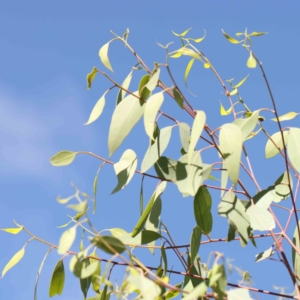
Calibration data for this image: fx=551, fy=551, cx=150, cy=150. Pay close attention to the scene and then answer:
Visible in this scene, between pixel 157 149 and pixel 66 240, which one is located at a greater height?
pixel 157 149

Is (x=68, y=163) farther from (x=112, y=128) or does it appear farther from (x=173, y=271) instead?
(x=173, y=271)

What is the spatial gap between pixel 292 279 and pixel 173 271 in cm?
24

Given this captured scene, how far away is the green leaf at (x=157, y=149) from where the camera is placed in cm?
108

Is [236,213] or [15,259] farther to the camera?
[15,259]

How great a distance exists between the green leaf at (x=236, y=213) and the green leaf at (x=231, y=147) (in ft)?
0.28

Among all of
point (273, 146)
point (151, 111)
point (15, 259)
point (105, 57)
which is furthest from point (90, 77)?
point (273, 146)

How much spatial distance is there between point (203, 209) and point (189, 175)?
125 millimetres

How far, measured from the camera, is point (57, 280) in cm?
125

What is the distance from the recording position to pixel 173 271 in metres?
1.11

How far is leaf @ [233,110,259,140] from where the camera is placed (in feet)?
3.66

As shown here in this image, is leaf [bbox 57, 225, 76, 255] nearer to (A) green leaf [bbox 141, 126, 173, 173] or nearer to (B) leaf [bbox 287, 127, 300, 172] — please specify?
(A) green leaf [bbox 141, 126, 173, 173]

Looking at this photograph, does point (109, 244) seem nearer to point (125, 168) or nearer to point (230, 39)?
point (125, 168)

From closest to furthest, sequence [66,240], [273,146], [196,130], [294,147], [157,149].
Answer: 1. [66,240]
2. [196,130]
3. [157,149]
4. [294,147]
5. [273,146]

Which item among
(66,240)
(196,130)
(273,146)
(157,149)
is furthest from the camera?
(273,146)
